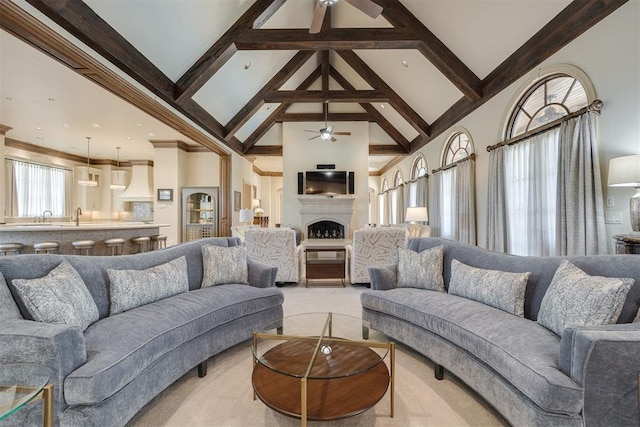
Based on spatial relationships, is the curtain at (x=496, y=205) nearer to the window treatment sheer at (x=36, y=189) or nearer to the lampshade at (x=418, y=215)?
the lampshade at (x=418, y=215)

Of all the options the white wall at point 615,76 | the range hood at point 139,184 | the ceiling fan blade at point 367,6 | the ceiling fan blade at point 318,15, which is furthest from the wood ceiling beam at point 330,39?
the range hood at point 139,184

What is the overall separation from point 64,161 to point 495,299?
1043 cm

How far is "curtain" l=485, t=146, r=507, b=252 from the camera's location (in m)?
4.00

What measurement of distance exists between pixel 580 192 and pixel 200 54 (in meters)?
5.16

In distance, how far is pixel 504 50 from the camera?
3885 mm

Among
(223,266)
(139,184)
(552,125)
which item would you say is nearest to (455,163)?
(552,125)

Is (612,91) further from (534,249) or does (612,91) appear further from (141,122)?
(141,122)

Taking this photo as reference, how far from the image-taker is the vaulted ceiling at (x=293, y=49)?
3.04m

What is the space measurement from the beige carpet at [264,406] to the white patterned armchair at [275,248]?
2.24 meters

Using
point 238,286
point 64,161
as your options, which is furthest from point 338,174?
point 64,161

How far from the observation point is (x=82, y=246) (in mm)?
4340

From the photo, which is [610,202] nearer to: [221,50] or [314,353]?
[314,353]

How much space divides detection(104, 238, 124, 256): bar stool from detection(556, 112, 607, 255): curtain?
20.3 feet

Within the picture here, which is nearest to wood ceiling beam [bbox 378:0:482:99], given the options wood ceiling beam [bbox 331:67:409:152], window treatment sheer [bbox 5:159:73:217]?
wood ceiling beam [bbox 331:67:409:152]
